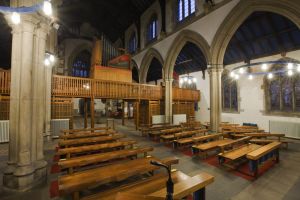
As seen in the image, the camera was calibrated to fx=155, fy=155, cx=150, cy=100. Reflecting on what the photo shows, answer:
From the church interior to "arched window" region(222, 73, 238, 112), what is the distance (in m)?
0.07

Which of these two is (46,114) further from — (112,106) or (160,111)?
(112,106)

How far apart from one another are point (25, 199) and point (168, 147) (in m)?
4.47

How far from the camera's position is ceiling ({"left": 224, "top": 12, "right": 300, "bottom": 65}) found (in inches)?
293

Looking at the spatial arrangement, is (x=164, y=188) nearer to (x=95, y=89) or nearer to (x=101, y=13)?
(x=95, y=89)

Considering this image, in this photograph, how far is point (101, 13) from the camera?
14.9m

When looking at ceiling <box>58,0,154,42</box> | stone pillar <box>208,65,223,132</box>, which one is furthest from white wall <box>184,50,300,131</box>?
ceiling <box>58,0,154,42</box>

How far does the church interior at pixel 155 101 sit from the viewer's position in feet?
9.28

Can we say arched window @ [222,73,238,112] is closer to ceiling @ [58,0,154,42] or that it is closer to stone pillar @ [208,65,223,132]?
stone pillar @ [208,65,223,132]

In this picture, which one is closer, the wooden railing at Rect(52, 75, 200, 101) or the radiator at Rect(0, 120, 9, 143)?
the radiator at Rect(0, 120, 9, 143)

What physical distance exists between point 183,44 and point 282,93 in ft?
20.6

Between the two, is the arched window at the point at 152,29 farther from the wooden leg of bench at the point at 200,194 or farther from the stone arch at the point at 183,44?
the wooden leg of bench at the point at 200,194

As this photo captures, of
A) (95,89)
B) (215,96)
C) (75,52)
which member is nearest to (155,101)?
(95,89)

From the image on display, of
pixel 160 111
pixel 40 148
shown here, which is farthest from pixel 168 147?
pixel 160 111

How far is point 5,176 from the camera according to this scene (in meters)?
2.91
